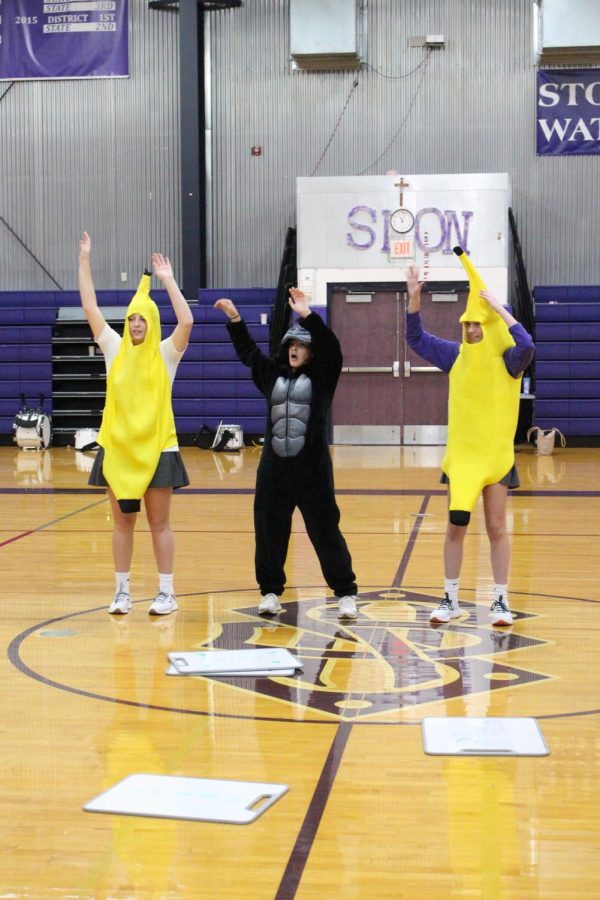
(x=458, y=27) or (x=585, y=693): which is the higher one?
(x=458, y=27)

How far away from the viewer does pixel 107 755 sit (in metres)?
3.97

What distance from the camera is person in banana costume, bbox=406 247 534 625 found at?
5.94 m

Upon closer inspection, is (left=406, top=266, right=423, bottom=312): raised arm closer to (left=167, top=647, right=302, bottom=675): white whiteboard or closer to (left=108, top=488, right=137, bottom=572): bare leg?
(left=108, top=488, right=137, bottom=572): bare leg

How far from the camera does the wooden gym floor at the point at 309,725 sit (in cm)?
307

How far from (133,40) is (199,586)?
13938 mm

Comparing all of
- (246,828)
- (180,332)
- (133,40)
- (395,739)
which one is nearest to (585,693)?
(395,739)

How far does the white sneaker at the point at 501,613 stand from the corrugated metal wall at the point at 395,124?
12.9 metres

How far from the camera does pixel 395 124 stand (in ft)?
60.4

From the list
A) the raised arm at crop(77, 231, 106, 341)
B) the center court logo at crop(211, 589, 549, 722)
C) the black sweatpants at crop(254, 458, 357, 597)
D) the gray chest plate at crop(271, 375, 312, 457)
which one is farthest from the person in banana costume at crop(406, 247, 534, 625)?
the raised arm at crop(77, 231, 106, 341)

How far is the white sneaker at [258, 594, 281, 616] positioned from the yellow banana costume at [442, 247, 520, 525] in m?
1.03

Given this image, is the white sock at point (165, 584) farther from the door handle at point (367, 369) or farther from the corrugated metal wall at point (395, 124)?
the corrugated metal wall at point (395, 124)

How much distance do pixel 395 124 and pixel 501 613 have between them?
13768 millimetres

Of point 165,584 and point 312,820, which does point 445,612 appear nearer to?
point 165,584

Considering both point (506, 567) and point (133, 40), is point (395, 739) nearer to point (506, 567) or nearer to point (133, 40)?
point (506, 567)
